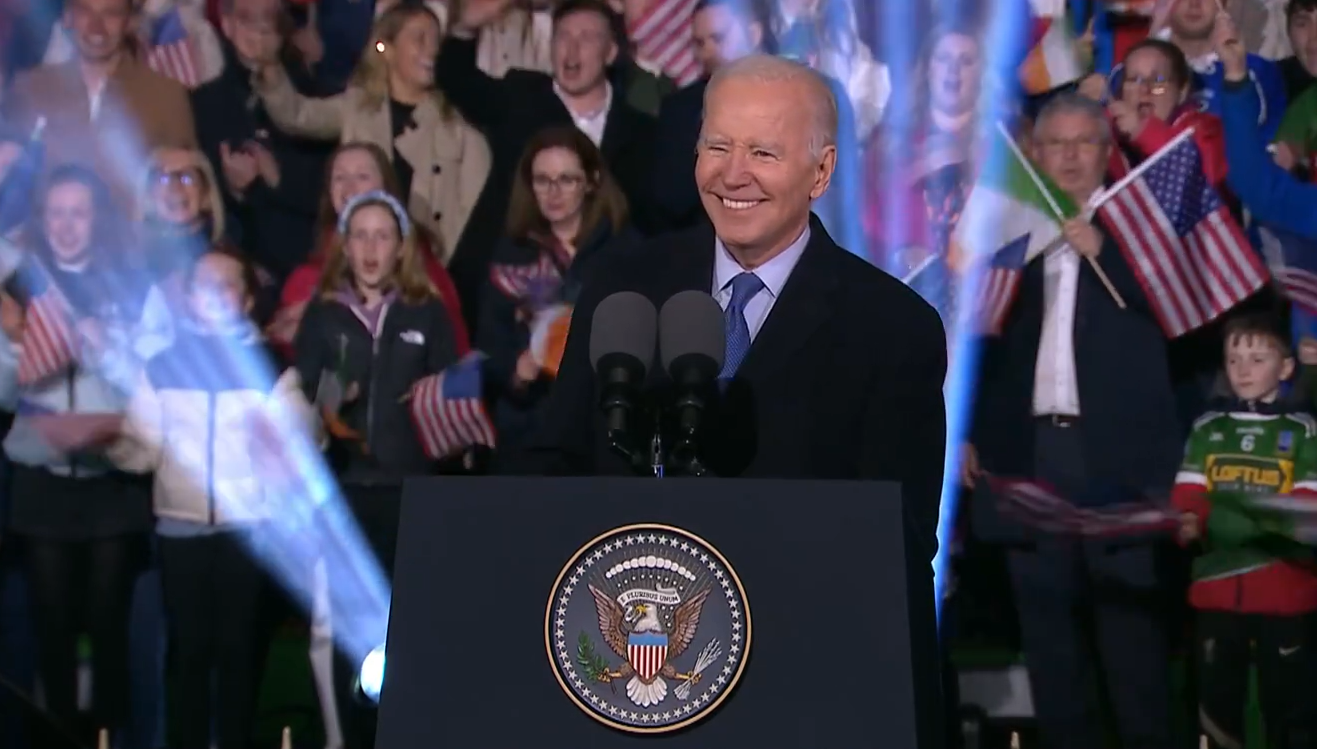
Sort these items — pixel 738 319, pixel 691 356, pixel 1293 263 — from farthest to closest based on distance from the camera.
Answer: pixel 1293 263 → pixel 738 319 → pixel 691 356

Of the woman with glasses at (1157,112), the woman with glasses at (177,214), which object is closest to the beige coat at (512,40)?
the woman with glasses at (177,214)

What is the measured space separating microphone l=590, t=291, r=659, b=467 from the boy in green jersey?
3838 mm

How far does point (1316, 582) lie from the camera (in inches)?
217

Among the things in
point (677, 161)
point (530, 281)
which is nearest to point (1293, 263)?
point (677, 161)

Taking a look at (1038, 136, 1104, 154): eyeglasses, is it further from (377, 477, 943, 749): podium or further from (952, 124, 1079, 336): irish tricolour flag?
(377, 477, 943, 749): podium

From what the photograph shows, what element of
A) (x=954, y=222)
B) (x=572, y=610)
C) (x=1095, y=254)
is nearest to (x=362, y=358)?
(x=954, y=222)

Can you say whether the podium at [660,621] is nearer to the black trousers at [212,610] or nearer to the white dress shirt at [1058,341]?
the white dress shirt at [1058,341]

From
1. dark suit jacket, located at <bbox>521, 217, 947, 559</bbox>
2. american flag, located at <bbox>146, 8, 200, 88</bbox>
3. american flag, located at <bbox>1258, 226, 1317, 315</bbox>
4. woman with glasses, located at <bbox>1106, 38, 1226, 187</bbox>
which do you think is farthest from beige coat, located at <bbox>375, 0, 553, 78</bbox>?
dark suit jacket, located at <bbox>521, 217, 947, 559</bbox>

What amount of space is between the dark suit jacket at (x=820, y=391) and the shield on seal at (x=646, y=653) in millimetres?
446

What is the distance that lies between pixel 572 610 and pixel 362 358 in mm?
4087

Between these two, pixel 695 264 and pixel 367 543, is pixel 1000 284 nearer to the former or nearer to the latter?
pixel 367 543

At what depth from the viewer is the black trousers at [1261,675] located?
5.48 metres

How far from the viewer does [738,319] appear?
2574 mm

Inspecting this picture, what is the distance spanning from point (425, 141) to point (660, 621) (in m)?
4.38
